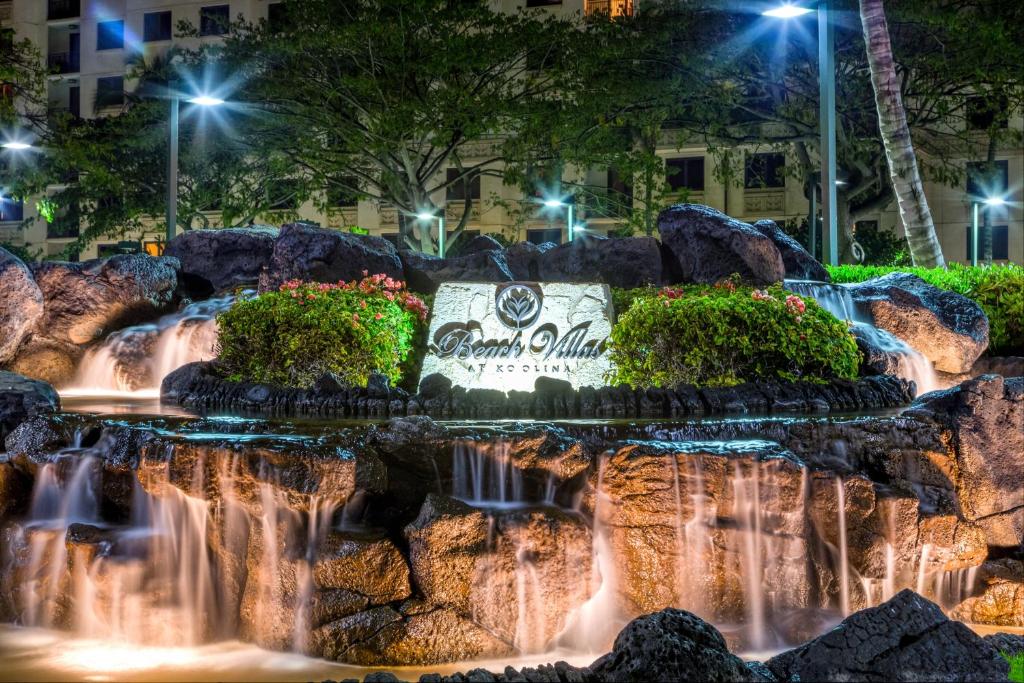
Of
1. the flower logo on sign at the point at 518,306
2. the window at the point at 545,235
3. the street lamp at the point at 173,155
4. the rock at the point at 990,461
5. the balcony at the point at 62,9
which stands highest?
the balcony at the point at 62,9

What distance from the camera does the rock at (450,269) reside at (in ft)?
49.3

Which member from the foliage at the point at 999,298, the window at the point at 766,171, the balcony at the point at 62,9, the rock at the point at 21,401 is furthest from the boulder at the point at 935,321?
the balcony at the point at 62,9

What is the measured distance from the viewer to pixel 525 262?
627 inches

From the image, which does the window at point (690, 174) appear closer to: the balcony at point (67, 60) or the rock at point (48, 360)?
the rock at point (48, 360)

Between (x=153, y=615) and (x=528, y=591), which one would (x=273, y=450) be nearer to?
(x=153, y=615)

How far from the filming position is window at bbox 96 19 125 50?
50656 millimetres

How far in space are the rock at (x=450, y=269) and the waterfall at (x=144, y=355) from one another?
3430 mm

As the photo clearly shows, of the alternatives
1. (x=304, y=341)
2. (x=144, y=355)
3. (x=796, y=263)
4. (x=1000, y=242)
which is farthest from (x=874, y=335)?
(x=1000, y=242)

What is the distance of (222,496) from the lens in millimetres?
6414

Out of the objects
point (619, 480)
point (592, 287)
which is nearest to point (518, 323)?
point (592, 287)

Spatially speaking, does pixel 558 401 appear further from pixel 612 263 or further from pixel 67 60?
pixel 67 60

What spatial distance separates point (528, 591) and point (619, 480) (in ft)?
3.36

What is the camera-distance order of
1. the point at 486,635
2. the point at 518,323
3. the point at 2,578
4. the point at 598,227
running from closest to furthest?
the point at 486,635 < the point at 2,578 < the point at 518,323 < the point at 598,227

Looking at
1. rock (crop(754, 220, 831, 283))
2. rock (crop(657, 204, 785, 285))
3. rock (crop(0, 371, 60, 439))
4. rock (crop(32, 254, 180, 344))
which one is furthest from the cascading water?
rock (crop(32, 254, 180, 344))
